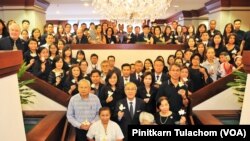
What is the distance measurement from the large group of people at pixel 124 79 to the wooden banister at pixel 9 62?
4.77 feet

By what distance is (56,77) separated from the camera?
199 inches

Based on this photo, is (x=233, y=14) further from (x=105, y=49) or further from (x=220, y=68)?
(x=220, y=68)

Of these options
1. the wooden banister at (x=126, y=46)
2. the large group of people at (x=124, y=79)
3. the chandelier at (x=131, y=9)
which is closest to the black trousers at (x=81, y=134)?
the large group of people at (x=124, y=79)

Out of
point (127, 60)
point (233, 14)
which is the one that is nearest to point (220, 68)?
point (127, 60)

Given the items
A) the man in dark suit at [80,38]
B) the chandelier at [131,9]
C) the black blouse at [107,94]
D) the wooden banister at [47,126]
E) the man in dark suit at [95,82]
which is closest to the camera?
the wooden banister at [47,126]

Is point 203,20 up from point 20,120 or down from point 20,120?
up

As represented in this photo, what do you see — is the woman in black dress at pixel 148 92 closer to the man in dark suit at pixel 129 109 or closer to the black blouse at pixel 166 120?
the man in dark suit at pixel 129 109

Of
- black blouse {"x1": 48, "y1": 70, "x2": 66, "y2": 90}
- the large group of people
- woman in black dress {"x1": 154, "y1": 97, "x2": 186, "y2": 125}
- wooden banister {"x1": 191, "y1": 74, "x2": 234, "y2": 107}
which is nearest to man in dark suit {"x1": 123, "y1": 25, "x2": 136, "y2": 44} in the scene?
the large group of people

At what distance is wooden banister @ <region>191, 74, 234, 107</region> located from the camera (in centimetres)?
471

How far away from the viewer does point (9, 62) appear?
2.16m

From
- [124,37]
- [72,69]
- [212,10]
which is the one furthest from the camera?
[212,10]

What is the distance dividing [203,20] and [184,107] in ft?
43.6

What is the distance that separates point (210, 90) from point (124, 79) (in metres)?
1.27

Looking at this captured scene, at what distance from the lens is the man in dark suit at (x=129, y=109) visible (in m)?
3.90
